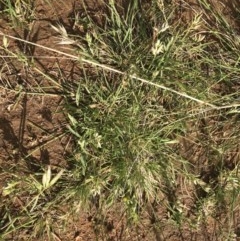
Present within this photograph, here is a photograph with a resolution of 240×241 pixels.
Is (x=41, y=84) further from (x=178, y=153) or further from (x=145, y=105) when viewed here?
(x=178, y=153)

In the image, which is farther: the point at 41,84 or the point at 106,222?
the point at 41,84

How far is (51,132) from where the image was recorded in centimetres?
204

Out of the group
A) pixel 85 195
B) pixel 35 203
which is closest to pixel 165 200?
pixel 85 195

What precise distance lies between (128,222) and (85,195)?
0.20 metres

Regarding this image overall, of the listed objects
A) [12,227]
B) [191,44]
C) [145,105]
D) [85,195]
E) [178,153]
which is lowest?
[12,227]

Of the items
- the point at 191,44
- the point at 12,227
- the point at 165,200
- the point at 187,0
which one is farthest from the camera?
the point at 187,0

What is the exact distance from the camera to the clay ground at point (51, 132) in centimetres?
194

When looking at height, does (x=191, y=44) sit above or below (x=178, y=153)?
above

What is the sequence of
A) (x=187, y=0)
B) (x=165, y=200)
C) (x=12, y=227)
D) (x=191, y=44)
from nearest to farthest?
(x=12, y=227) < (x=165, y=200) < (x=191, y=44) < (x=187, y=0)

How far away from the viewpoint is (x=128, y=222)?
6.38 ft

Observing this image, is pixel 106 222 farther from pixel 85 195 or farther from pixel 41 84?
pixel 41 84

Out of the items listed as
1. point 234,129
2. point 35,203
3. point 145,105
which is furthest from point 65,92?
point 234,129

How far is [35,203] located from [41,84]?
20.6 inches

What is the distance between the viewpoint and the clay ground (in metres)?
1.94
